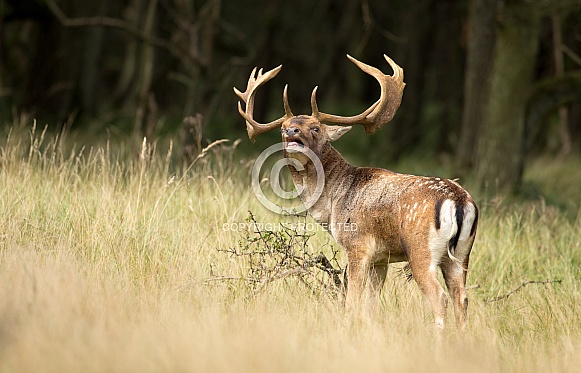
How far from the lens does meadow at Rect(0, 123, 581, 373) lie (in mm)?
4727

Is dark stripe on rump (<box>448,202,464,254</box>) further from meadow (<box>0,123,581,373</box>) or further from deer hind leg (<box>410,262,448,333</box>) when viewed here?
meadow (<box>0,123,581,373</box>)

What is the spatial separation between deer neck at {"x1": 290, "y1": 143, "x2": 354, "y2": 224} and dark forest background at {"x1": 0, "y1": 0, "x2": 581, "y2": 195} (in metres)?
2.49

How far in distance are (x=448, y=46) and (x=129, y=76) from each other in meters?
7.52

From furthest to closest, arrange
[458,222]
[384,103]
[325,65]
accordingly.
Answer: [325,65] < [384,103] < [458,222]

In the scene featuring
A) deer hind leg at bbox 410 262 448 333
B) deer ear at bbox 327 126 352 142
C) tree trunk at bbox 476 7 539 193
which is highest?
tree trunk at bbox 476 7 539 193

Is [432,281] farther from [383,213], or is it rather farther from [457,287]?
[383,213]

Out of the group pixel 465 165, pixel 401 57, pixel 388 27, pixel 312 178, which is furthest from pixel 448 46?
pixel 312 178

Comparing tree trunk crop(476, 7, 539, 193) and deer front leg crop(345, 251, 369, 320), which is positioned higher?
tree trunk crop(476, 7, 539, 193)

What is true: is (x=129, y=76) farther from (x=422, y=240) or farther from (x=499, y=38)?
(x=422, y=240)

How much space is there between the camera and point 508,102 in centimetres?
1123

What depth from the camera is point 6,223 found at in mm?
6703

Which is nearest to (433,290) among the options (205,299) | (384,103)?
(205,299)

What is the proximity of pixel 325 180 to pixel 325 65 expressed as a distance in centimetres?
1825

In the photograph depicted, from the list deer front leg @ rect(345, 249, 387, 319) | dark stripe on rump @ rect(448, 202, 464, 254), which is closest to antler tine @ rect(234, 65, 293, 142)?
deer front leg @ rect(345, 249, 387, 319)
